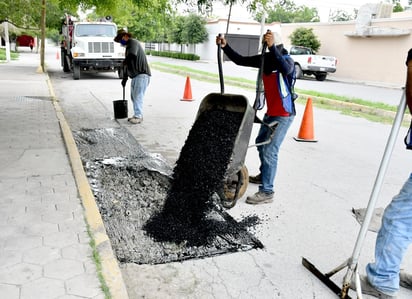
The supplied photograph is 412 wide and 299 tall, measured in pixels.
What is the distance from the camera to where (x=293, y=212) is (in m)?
4.19

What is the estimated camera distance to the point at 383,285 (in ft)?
8.92

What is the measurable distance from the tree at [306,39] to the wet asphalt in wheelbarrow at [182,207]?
25844 mm

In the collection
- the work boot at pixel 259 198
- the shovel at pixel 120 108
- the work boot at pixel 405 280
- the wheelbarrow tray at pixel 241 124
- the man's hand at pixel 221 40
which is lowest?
the shovel at pixel 120 108

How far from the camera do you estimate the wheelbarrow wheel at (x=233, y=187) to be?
3.89 m

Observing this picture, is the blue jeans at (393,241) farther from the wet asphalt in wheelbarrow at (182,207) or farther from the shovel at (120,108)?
the shovel at (120,108)

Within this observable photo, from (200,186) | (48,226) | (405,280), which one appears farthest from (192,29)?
(405,280)

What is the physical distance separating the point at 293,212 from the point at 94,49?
14583mm

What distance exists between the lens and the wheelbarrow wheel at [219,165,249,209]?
3.89m

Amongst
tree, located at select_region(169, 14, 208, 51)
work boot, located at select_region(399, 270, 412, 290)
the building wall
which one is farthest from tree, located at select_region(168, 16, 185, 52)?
work boot, located at select_region(399, 270, 412, 290)

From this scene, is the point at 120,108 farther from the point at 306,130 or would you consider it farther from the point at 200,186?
the point at 200,186

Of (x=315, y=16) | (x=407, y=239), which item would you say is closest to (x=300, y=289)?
(x=407, y=239)

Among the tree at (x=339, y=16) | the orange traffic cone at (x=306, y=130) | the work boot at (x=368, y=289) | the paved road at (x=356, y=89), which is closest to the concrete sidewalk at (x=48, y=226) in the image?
the work boot at (x=368, y=289)

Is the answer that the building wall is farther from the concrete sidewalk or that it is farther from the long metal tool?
the long metal tool

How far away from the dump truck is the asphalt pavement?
940 centimetres
